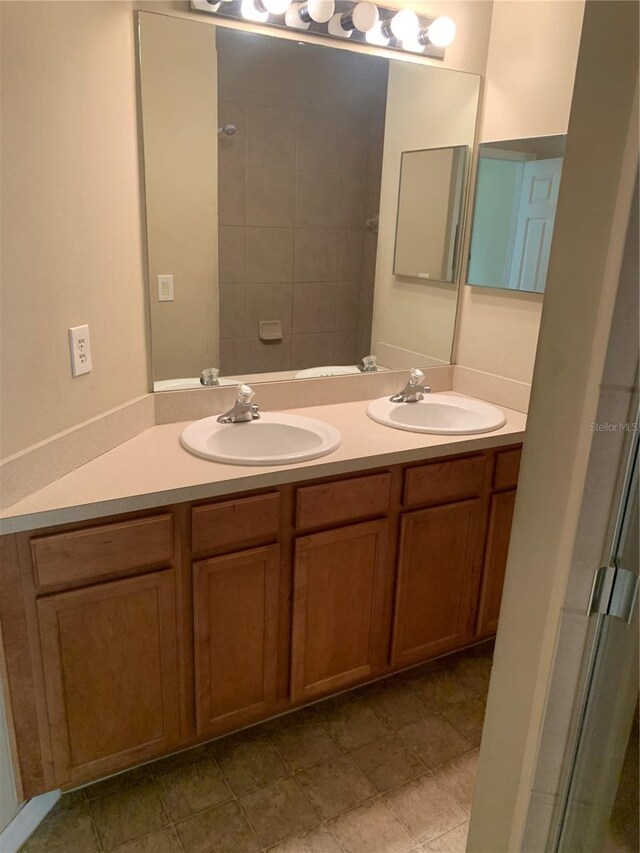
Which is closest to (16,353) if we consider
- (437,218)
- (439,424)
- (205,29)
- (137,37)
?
(137,37)

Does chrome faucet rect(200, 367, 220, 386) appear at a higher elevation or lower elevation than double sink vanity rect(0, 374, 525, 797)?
higher

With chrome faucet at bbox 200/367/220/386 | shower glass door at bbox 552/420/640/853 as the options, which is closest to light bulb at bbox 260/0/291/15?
chrome faucet at bbox 200/367/220/386

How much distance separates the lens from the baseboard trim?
1555mm

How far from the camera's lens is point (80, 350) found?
5.32ft

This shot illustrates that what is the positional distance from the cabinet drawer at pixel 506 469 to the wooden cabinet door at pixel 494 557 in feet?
0.12

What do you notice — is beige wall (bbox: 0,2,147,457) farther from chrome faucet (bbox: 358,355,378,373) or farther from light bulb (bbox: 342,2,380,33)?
chrome faucet (bbox: 358,355,378,373)

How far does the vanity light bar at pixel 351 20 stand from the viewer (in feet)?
6.13

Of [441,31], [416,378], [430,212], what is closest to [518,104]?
[441,31]

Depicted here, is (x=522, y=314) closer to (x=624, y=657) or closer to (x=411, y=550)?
(x=411, y=550)

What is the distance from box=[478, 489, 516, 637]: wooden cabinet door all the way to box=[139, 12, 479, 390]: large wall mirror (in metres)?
0.68

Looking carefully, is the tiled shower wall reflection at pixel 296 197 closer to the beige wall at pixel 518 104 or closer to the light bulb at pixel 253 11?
the light bulb at pixel 253 11

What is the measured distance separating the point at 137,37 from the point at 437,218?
121cm

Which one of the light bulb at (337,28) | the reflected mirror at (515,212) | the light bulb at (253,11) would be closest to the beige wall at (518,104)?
the reflected mirror at (515,212)

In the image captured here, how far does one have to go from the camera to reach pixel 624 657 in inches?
31.5
